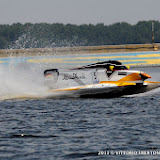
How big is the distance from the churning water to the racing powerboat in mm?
635

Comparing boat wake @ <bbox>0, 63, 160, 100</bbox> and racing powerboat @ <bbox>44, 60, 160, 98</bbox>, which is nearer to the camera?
racing powerboat @ <bbox>44, 60, 160, 98</bbox>

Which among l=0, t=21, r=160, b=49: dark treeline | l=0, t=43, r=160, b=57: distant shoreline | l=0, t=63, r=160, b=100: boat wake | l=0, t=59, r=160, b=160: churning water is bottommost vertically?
l=0, t=59, r=160, b=160: churning water

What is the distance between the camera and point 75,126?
1602 centimetres

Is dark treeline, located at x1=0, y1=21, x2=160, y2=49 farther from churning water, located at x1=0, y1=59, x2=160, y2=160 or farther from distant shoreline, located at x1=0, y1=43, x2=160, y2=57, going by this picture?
churning water, located at x1=0, y1=59, x2=160, y2=160

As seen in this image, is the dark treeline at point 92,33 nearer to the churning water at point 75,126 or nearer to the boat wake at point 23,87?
the boat wake at point 23,87

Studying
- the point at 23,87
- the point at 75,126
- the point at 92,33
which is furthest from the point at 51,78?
the point at 92,33

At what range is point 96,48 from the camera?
6794cm

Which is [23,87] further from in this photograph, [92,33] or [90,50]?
[92,33]

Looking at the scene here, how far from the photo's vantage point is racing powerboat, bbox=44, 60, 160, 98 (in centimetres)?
2492

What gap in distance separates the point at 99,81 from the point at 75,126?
30.3ft

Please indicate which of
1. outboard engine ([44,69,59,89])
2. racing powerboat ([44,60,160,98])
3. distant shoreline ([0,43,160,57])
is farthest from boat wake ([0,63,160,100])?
distant shoreline ([0,43,160,57])

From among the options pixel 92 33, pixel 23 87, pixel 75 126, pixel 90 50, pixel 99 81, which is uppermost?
pixel 92 33

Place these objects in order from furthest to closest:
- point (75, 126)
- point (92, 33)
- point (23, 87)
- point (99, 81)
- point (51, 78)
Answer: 1. point (92, 33)
2. point (23, 87)
3. point (51, 78)
4. point (99, 81)
5. point (75, 126)

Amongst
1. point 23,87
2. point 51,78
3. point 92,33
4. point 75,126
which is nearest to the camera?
point 75,126
